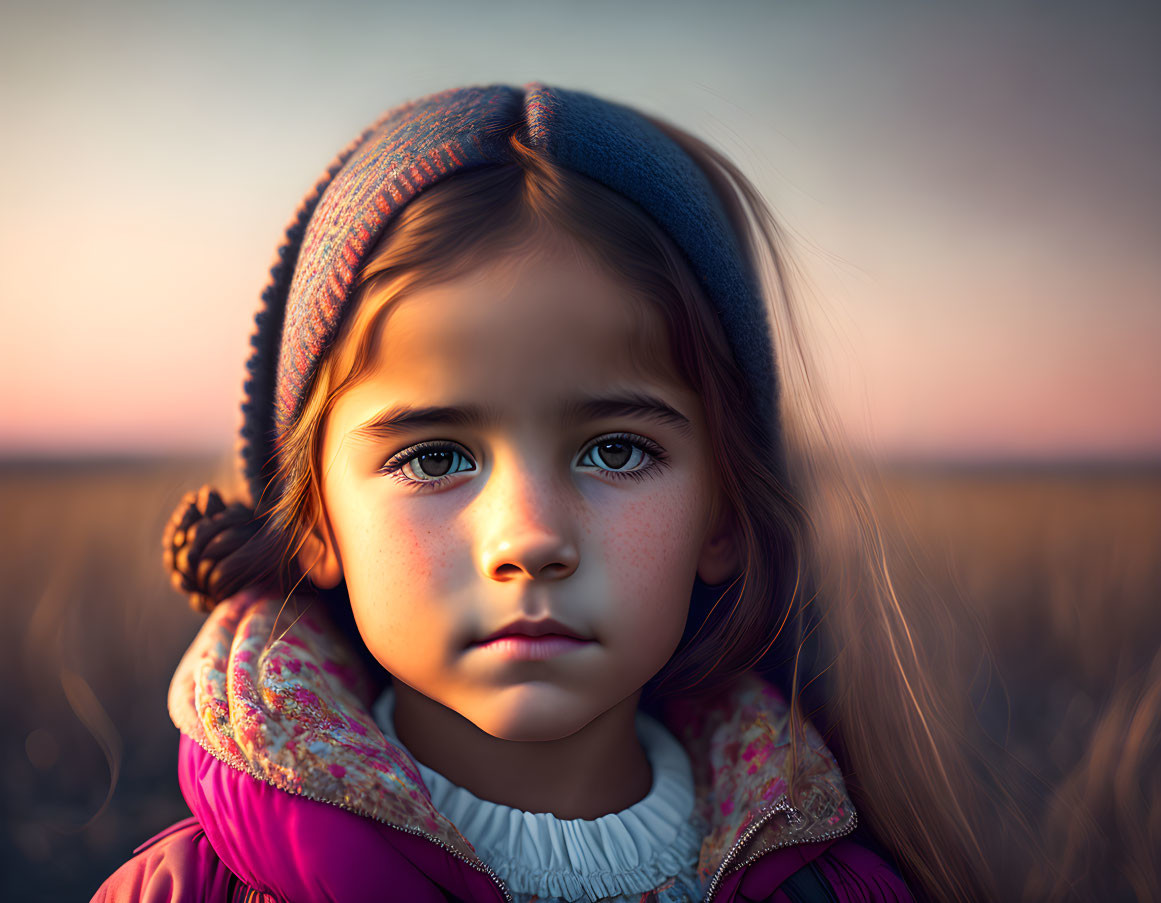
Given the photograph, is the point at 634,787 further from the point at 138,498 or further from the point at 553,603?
the point at 138,498

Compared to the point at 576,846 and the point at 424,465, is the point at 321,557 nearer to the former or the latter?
the point at 424,465

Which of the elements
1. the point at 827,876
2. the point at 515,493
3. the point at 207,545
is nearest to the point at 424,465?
the point at 515,493

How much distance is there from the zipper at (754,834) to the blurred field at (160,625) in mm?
513

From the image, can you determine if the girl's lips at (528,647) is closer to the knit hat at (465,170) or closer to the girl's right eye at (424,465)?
the girl's right eye at (424,465)

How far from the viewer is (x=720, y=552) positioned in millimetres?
1173

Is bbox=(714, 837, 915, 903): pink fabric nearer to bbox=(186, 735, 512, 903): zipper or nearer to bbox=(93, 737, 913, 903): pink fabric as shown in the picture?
bbox=(93, 737, 913, 903): pink fabric

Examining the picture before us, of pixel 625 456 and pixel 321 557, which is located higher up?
pixel 625 456

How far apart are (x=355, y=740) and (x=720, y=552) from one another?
1.93ft

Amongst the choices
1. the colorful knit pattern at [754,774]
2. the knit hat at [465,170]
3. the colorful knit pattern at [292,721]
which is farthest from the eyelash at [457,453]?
the colorful knit pattern at [754,774]

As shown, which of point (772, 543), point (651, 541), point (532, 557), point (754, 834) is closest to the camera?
point (532, 557)

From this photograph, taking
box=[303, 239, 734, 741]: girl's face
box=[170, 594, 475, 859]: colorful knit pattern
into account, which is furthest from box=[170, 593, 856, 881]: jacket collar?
box=[303, 239, 734, 741]: girl's face

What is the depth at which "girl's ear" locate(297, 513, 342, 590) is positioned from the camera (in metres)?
1.09

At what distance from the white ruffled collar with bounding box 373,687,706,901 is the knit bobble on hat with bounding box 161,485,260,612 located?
1.12 ft

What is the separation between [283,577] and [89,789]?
818 millimetres
